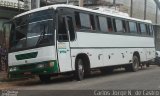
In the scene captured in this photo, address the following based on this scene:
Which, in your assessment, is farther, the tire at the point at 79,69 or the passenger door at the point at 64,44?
the tire at the point at 79,69

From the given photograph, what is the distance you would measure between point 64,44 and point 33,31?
1.31 m

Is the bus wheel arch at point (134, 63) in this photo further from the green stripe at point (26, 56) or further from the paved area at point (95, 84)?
the green stripe at point (26, 56)

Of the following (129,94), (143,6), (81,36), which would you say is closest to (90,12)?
(81,36)

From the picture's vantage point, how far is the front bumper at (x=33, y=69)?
17.8 metres

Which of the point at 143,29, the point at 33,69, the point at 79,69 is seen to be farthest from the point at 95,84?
the point at 143,29

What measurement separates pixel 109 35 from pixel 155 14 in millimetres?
29626

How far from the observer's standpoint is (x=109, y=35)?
904 inches

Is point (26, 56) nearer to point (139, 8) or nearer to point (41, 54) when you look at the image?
point (41, 54)

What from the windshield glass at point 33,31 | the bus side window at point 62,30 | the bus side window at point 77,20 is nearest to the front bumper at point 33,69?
the windshield glass at point 33,31

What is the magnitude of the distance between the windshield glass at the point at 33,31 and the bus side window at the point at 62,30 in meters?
0.39

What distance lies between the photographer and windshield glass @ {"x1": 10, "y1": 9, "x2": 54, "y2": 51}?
59.1 feet

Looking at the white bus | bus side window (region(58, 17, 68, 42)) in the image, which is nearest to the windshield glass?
the white bus

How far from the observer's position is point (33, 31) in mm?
18344

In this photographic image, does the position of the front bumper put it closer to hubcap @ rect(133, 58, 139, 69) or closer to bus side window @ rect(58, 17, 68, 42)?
bus side window @ rect(58, 17, 68, 42)
